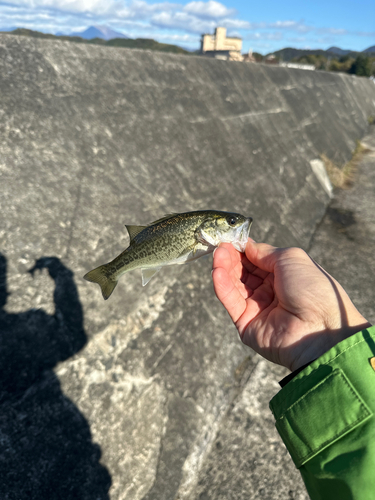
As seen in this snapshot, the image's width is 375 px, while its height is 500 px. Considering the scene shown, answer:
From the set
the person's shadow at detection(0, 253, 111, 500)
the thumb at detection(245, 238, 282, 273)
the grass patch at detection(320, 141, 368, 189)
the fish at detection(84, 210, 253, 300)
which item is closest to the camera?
the fish at detection(84, 210, 253, 300)

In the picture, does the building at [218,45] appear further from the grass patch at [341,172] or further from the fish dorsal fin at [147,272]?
the fish dorsal fin at [147,272]

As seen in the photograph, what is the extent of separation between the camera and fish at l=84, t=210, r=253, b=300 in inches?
88.6

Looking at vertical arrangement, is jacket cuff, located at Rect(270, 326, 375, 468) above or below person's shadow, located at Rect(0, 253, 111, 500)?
above

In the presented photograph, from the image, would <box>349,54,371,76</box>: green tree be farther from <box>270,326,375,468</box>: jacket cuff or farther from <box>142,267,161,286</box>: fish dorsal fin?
<box>270,326,375,468</box>: jacket cuff

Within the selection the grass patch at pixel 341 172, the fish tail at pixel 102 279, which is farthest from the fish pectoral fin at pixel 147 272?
the grass patch at pixel 341 172

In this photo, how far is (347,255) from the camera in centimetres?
678

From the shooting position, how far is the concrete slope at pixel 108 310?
9.34 feet

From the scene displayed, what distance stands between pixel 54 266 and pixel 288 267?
215cm

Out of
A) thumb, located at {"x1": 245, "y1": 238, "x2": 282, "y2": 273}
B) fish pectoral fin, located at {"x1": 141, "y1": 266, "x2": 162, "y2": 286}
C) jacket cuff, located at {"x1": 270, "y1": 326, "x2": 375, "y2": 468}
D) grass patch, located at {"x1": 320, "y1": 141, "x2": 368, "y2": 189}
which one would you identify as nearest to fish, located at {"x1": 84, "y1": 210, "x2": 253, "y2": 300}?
fish pectoral fin, located at {"x1": 141, "y1": 266, "x2": 162, "y2": 286}

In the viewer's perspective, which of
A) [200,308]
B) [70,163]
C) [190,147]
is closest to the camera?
[70,163]

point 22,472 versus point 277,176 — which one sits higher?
point 277,176

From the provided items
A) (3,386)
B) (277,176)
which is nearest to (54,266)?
(3,386)

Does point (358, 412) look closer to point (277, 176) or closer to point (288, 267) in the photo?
point (288, 267)

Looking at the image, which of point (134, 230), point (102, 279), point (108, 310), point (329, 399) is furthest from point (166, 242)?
point (108, 310)
